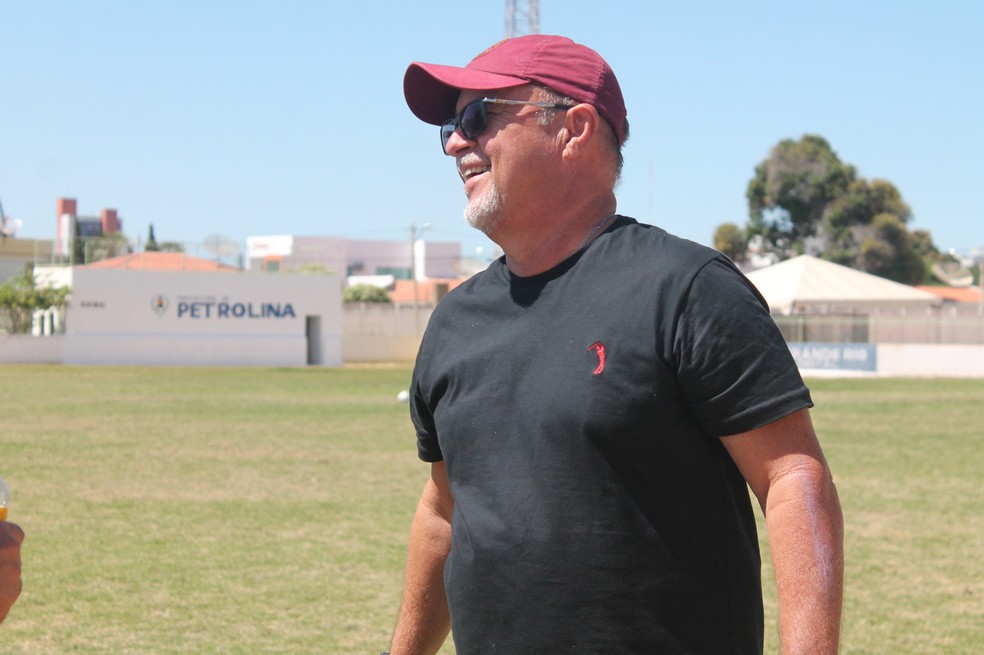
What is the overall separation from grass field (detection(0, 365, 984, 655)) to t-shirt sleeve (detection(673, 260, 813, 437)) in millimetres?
4830

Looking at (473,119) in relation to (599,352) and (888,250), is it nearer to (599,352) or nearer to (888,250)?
(599,352)

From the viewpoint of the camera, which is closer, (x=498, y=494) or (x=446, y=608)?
(x=498, y=494)

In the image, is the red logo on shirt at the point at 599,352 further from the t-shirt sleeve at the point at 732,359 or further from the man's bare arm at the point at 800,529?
the man's bare arm at the point at 800,529

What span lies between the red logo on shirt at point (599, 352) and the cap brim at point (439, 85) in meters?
0.63

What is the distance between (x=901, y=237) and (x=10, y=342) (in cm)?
4962

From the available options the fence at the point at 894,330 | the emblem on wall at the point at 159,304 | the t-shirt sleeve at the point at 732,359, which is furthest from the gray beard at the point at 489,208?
the emblem on wall at the point at 159,304

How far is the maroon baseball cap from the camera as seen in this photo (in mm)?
2758

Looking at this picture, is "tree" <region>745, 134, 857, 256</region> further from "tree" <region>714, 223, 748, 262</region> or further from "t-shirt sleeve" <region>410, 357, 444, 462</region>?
"t-shirt sleeve" <region>410, 357, 444, 462</region>

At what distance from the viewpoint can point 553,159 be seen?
9.07 feet

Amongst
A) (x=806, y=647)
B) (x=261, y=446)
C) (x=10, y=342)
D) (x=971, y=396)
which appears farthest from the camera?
(x=10, y=342)

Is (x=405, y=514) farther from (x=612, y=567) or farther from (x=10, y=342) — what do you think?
(x=10, y=342)

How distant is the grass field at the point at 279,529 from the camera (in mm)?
7305

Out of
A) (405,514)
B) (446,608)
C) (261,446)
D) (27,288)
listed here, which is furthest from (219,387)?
(446,608)

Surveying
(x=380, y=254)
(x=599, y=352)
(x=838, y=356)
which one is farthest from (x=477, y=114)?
(x=380, y=254)
